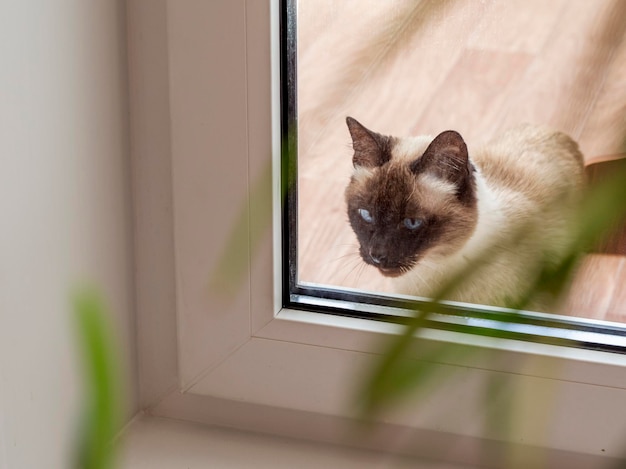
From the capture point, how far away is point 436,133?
2.01 feet

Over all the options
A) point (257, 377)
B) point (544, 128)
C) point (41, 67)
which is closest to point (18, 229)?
point (41, 67)

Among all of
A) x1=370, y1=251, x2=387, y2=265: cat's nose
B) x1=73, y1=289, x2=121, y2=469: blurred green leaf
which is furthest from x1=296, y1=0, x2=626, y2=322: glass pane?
x1=73, y1=289, x2=121, y2=469: blurred green leaf

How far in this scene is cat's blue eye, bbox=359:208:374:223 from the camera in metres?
0.64

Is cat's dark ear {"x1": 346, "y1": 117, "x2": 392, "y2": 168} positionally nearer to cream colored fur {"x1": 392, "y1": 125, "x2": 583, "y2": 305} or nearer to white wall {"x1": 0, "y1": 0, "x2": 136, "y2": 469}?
cream colored fur {"x1": 392, "y1": 125, "x2": 583, "y2": 305}

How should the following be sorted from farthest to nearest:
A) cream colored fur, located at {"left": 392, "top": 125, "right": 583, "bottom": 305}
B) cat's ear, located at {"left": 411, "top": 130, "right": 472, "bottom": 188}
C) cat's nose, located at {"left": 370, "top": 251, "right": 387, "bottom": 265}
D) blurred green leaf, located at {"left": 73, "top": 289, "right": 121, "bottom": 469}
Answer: cat's nose, located at {"left": 370, "top": 251, "right": 387, "bottom": 265}, cat's ear, located at {"left": 411, "top": 130, "right": 472, "bottom": 188}, cream colored fur, located at {"left": 392, "top": 125, "right": 583, "bottom": 305}, blurred green leaf, located at {"left": 73, "top": 289, "right": 121, "bottom": 469}

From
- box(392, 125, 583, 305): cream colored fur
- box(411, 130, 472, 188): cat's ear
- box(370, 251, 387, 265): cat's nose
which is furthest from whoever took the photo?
box(370, 251, 387, 265): cat's nose

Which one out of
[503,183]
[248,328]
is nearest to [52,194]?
[248,328]

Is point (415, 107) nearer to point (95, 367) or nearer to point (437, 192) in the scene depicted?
point (437, 192)

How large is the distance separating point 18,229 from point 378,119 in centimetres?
28

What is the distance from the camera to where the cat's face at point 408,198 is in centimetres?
54

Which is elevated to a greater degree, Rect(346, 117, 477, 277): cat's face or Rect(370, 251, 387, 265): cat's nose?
Rect(346, 117, 477, 277): cat's face

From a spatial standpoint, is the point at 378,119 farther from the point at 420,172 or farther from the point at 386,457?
the point at 386,457

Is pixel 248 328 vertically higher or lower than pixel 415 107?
lower

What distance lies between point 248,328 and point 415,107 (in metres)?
0.24
